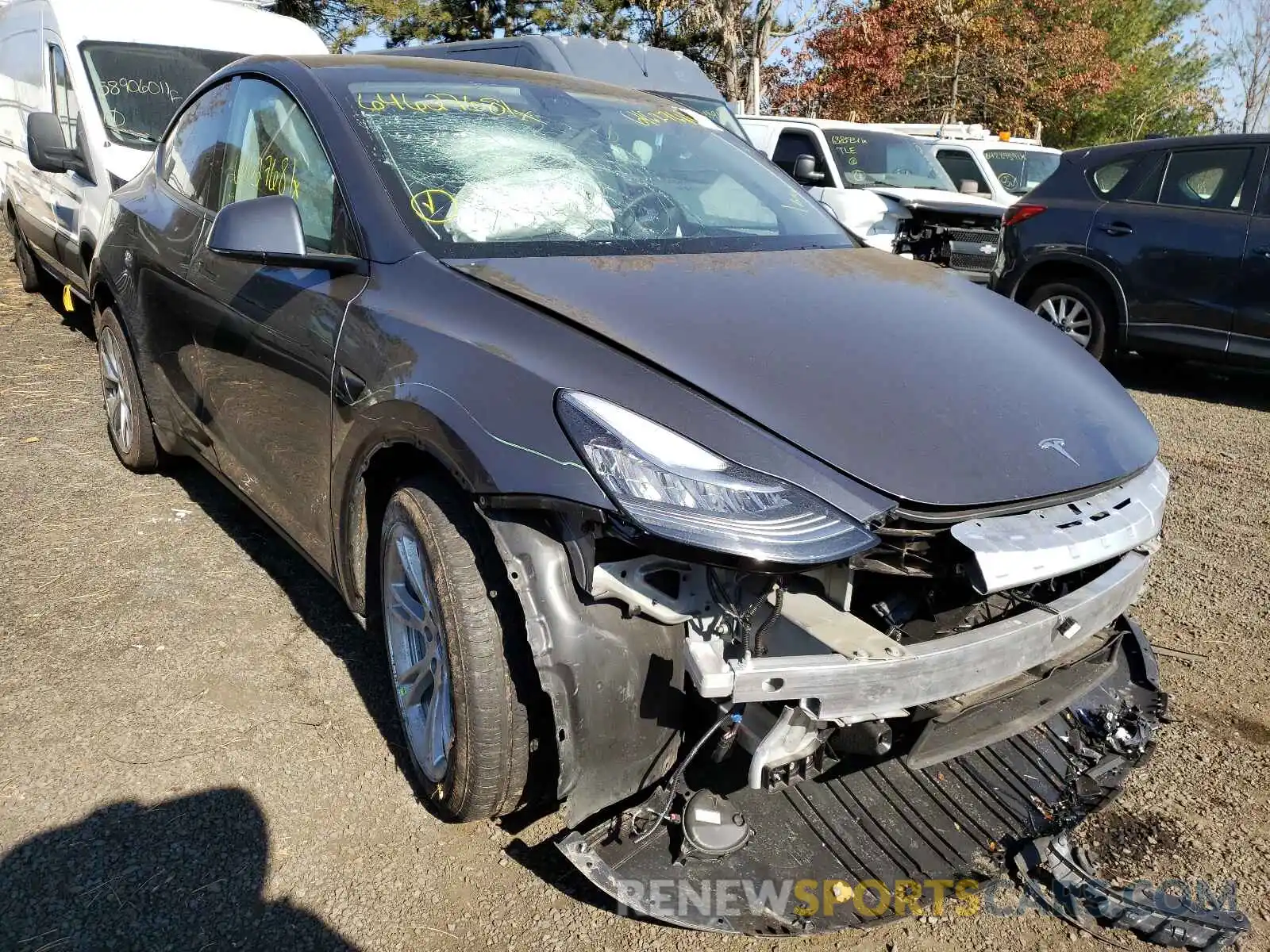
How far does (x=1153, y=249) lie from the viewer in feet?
21.7

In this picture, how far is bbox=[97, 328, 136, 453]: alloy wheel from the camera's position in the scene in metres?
4.38

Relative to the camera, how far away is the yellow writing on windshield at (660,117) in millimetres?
3463

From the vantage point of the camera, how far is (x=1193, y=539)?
4.29m

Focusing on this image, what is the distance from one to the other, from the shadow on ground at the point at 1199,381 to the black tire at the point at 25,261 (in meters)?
8.56

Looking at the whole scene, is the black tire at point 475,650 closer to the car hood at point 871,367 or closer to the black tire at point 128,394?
the car hood at point 871,367

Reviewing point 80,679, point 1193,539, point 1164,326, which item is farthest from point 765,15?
point 80,679

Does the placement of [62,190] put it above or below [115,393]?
above

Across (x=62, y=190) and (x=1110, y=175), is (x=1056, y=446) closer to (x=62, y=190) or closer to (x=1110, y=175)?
(x=1110, y=175)

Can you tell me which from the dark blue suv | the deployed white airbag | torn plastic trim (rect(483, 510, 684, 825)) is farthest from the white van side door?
the dark blue suv

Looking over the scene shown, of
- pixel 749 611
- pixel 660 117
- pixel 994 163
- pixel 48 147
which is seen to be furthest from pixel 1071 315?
pixel 48 147

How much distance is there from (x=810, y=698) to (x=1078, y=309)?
616cm

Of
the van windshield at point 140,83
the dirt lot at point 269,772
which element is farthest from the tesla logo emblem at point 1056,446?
the van windshield at point 140,83

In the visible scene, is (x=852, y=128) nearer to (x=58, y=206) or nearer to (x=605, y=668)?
(x=58, y=206)

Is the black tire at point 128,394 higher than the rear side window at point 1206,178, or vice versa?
the rear side window at point 1206,178
